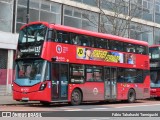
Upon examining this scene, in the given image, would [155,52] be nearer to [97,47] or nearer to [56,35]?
[97,47]

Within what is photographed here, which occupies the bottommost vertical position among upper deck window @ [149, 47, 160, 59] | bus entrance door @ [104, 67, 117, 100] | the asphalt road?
the asphalt road

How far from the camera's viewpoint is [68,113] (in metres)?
16.1

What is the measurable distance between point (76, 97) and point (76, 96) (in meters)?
0.06

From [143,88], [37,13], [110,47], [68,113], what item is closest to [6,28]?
[37,13]

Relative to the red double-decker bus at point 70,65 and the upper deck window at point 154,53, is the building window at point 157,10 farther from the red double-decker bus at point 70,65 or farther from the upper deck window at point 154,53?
the red double-decker bus at point 70,65

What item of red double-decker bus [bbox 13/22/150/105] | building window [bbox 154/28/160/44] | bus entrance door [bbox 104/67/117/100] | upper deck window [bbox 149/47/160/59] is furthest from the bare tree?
bus entrance door [bbox 104/67/117/100]

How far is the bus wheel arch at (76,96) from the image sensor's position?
69.1 ft

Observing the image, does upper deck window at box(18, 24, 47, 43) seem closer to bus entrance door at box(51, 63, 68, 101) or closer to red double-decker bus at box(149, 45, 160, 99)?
bus entrance door at box(51, 63, 68, 101)

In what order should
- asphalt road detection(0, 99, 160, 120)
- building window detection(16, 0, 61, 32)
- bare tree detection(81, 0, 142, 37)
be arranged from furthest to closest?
1. bare tree detection(81, 0, 142, 37)
2. building window detection(16, 0, 61, 32)
3. asphalt road detection(0, 99, 160, 120)

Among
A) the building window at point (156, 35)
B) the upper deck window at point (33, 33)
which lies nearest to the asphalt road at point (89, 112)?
the upper deck window at point (33, 33)

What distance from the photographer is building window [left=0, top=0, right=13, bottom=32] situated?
2940 cm

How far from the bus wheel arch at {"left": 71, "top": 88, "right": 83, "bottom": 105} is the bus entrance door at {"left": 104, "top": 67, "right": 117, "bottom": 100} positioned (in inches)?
98.3

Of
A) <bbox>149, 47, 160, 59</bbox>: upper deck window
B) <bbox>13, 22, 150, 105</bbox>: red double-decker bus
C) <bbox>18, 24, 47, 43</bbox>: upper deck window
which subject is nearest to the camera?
<bbox>13, 22, 150, 105</bbox>: red double-decker bus

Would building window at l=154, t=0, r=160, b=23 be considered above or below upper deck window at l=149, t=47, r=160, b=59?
above
